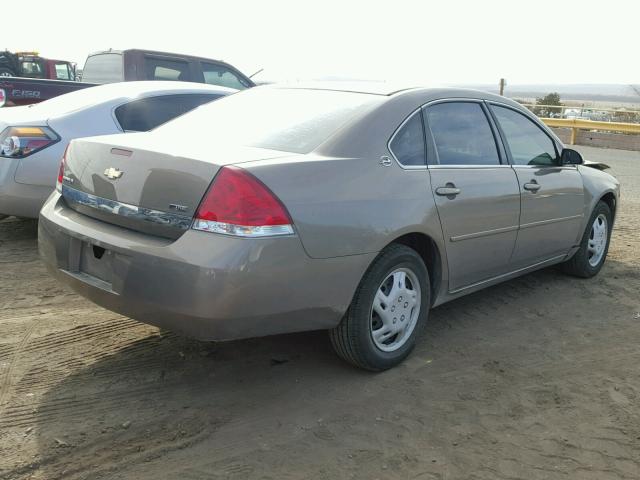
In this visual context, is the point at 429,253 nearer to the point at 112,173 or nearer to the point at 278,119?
the point at 278,119

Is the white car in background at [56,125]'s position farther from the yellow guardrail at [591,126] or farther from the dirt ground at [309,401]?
the yellow guardrail at [591,126]

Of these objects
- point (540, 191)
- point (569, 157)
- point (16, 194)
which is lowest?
point (16, 194)

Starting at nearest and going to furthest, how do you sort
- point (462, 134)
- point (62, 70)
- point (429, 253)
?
point (429, 253) < point (462, 134) < point (62, 70)

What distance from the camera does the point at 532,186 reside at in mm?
4641

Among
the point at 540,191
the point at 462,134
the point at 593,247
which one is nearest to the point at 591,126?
the point at 593,247

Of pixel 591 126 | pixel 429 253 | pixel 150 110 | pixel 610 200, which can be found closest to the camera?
pixel 429 253

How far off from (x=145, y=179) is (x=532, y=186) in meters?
2.72

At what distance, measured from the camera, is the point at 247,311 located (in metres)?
3.00

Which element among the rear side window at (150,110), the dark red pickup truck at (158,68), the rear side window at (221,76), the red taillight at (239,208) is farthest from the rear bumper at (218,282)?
the rear side window at (221,76)

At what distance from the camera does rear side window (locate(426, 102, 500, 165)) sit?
13.2 ft

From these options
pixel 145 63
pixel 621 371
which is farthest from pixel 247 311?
pixel 145 63

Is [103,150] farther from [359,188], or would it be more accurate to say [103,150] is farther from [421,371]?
[421,371]

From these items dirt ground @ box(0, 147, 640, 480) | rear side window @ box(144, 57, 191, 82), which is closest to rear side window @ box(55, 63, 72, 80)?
rear side window @ box(144, 57, 191, 82)

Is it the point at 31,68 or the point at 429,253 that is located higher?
the point at 31,68
